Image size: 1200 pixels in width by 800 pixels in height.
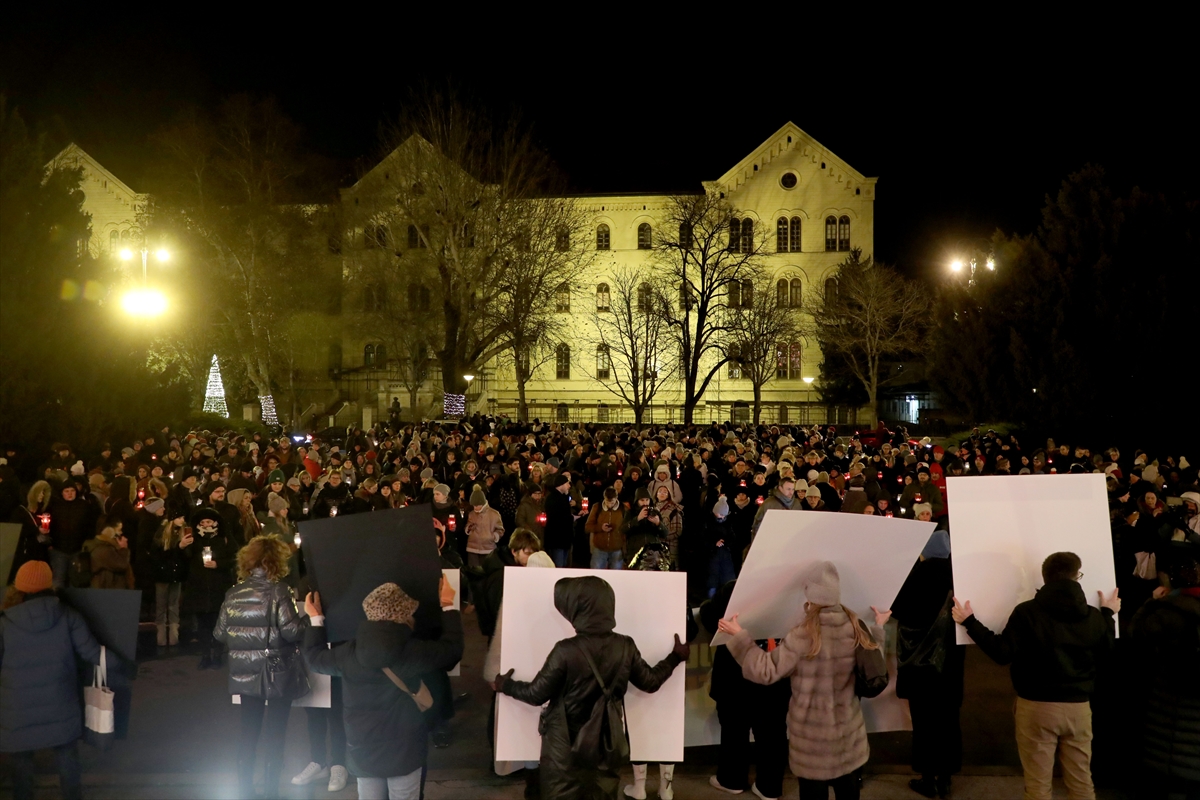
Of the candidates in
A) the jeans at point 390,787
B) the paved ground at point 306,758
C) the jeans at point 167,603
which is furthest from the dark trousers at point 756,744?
the jeans at point 167,603

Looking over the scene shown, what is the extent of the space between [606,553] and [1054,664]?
691cm

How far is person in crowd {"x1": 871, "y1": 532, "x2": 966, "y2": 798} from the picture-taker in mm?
6137

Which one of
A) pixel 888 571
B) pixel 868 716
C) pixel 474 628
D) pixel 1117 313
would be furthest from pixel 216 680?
pixel 1117 313

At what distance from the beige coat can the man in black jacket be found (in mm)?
957

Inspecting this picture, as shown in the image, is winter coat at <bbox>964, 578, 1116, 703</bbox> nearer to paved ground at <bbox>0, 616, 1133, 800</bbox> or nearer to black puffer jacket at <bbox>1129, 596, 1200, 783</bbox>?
black puffer jacket at <bbox>1129, 596, 1200, 783</bbox>

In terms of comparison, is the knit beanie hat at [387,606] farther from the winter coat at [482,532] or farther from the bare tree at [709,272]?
the bare tree at [709,272]

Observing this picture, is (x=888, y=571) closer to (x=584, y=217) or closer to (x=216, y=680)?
(x=216, y=680)

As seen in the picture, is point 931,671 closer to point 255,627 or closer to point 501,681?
point 501,681

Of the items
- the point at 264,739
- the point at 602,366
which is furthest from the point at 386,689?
the point at 602,366

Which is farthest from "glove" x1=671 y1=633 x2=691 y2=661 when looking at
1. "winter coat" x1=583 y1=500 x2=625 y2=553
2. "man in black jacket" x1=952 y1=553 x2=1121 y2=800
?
"winter coat" x1=583 y1=500 x2=625 y2=553

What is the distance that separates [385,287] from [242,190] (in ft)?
24.7

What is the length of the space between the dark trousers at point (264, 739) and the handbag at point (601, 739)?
239cm

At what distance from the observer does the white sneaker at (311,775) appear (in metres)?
6.39

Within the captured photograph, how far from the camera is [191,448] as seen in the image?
1970 centimetres
